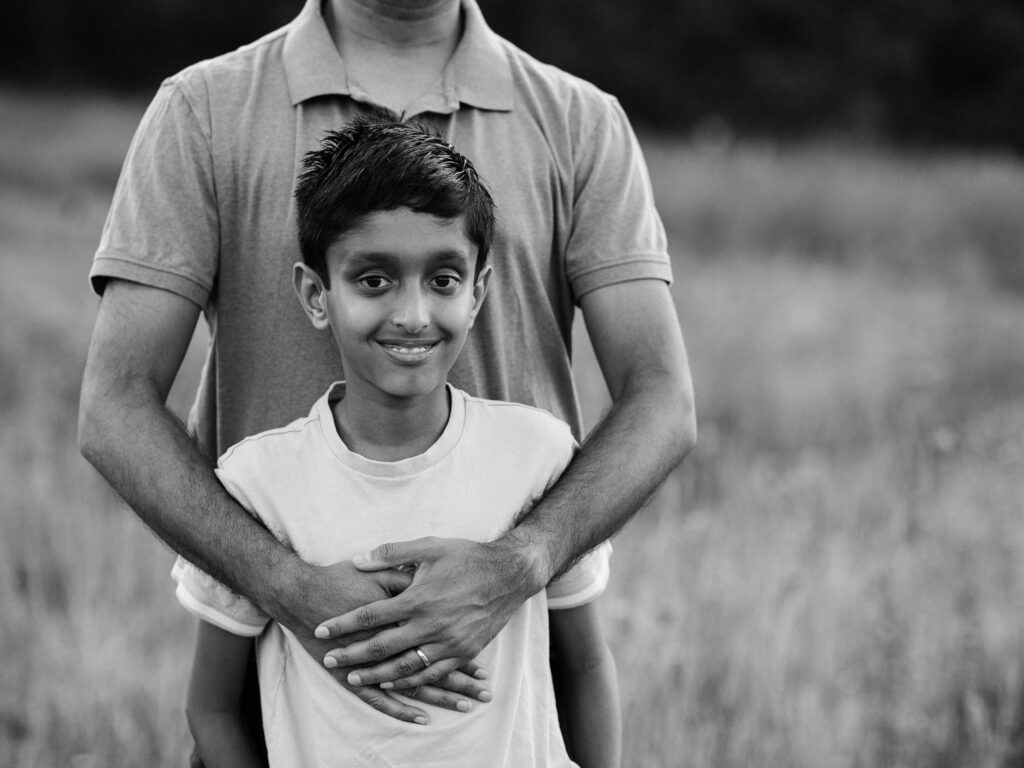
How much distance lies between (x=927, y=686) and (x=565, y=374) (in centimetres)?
216

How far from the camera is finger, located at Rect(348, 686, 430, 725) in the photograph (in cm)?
193

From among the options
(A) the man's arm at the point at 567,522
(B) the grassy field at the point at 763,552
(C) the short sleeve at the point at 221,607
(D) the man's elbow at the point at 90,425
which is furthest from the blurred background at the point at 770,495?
(A) the man's arm at the point at 567,522

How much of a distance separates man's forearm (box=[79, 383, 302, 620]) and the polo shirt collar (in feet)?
2.18

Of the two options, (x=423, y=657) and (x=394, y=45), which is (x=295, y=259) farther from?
(x=423, y=657)

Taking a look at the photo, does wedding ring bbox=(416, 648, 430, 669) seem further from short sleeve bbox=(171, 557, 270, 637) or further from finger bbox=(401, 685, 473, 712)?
short sleeve bbox=(171, 557, 270, 637)

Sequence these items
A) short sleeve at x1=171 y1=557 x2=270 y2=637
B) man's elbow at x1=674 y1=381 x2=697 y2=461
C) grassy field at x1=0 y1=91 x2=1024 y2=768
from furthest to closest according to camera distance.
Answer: grassy field at x1=0 y1=91 x2=1024 y2=768
man's elbow at x1=674 y1=381 x2=697 y2=461
short sleeve at x1=171 y1=557 x2=270 y2=637

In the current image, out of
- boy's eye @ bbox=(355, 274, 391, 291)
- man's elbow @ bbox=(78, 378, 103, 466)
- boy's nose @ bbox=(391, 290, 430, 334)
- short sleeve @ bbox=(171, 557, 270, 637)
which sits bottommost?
short sleeve @ bbox=(171, 557, 270, 637)

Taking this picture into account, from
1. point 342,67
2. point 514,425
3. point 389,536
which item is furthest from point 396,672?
point 342,67

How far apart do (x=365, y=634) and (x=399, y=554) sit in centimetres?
13

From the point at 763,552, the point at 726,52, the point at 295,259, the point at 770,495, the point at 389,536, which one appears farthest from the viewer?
A: the point at 726,52

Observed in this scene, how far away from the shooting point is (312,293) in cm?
209

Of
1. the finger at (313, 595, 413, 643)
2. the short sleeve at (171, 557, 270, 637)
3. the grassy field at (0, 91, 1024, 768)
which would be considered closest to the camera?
the finger at (313, 595, 413, 643)

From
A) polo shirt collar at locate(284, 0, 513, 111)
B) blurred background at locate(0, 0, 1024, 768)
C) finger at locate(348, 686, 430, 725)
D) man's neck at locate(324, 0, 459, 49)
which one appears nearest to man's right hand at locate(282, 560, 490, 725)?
finger at locate(348, 686, 430, 725)

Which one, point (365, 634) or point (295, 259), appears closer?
point (365, 634)
